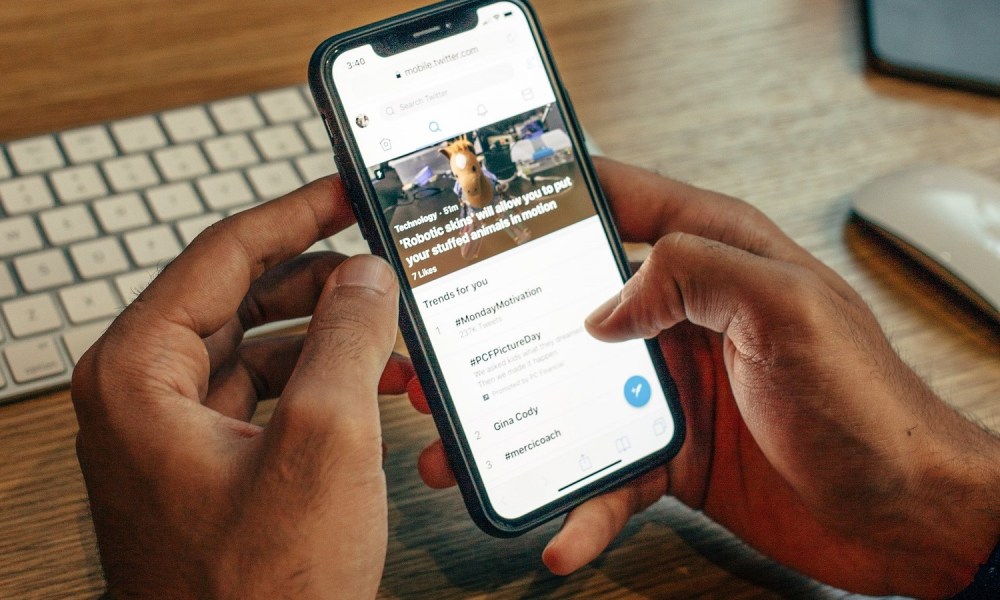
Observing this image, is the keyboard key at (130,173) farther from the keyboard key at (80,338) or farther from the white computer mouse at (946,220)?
the white computer mouse at (946,220)

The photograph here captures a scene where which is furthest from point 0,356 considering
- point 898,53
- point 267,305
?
point 898,53

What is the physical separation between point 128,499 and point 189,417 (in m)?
0.05

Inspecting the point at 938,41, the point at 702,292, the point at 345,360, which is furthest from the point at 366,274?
the point at 938,41

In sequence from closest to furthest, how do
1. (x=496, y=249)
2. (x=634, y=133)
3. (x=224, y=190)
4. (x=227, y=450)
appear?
1. (x=227, y=450)
2. (x=496, y=249)
3. (x=224, y=190)
4. (x=634, y=133)

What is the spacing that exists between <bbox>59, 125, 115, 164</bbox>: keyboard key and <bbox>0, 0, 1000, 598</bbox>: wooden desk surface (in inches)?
2.2

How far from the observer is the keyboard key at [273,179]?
644 millimetres

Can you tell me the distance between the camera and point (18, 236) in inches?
23.3

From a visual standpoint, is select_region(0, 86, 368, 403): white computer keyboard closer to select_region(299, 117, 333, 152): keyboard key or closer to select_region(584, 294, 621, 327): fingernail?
select_region(299, 117, 333, 152): keyboard key

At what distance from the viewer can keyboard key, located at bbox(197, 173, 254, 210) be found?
0.63 meters

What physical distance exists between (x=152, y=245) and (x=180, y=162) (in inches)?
3.4

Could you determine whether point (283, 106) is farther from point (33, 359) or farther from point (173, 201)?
point (33, 359)

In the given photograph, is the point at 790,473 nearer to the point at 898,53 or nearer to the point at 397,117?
the point at 397,117

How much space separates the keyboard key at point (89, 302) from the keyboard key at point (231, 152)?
0.14 metres

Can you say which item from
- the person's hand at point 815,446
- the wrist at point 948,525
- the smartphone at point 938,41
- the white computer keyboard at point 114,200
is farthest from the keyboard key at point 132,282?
the smartphone at point 938,41
